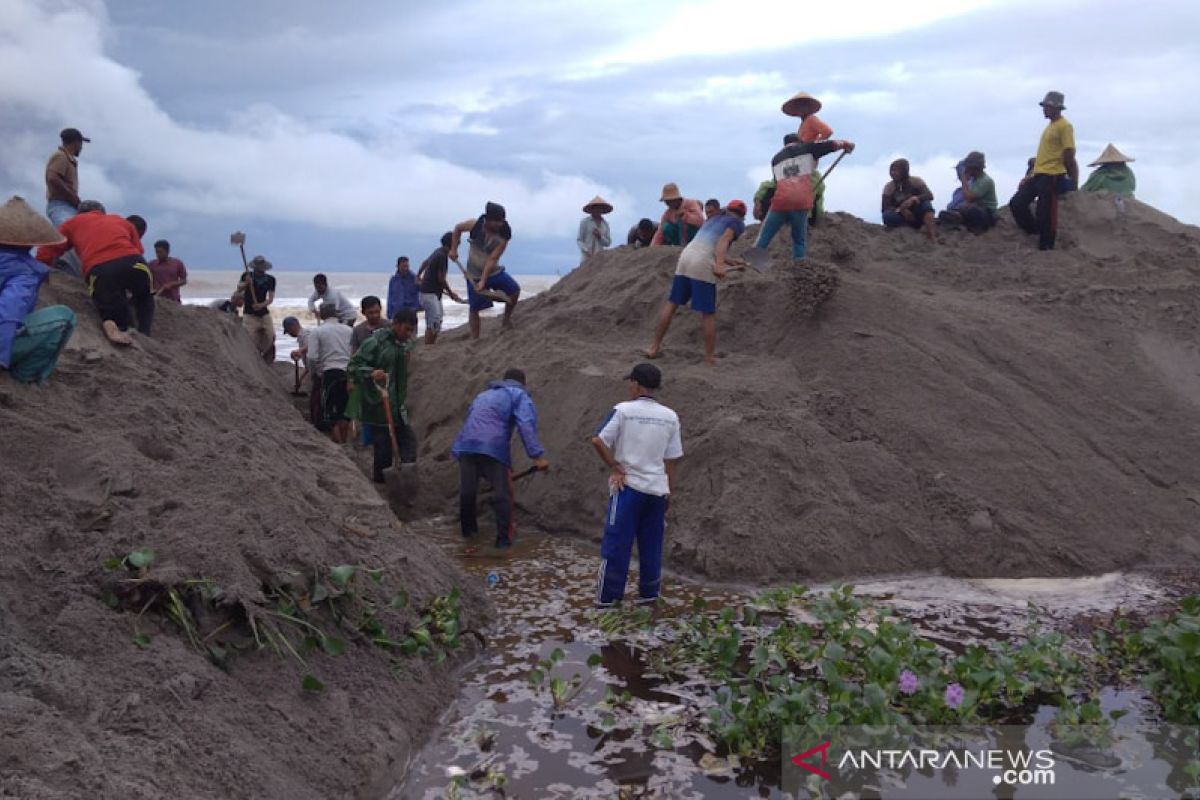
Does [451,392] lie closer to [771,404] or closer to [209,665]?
[771,404]

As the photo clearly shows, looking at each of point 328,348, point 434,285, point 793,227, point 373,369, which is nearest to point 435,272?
point 434,285

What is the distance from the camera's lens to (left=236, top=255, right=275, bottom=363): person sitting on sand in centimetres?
1123

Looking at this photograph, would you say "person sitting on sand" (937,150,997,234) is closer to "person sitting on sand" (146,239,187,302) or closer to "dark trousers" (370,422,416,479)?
"dark trousers" (370,422,416,479)

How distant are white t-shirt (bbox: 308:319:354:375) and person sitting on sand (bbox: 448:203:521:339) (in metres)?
1.39

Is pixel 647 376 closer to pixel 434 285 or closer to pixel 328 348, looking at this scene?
pixel 328 348

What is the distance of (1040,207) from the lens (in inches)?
414

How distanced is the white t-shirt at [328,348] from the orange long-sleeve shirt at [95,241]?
9.36ft

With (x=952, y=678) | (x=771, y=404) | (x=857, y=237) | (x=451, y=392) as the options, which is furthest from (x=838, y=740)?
(x=857, y=237)

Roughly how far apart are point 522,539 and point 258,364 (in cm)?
397

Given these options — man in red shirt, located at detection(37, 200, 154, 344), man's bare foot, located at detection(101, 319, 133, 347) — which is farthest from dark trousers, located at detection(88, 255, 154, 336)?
man's bare foot, located at detection(101, 319, 133, 347)

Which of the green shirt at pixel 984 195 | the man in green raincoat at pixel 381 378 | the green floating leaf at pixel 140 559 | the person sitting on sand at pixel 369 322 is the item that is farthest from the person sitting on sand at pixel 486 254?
the green floating leaf at pixel 140 559

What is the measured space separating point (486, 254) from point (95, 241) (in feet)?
13.3

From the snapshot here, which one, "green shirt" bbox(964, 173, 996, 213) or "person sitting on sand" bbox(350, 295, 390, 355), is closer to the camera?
"person sitting on sand" bbox(350, 295, 390, 355)

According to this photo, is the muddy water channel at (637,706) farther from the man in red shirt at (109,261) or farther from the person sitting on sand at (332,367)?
the person sitting on sand at (332,367)
